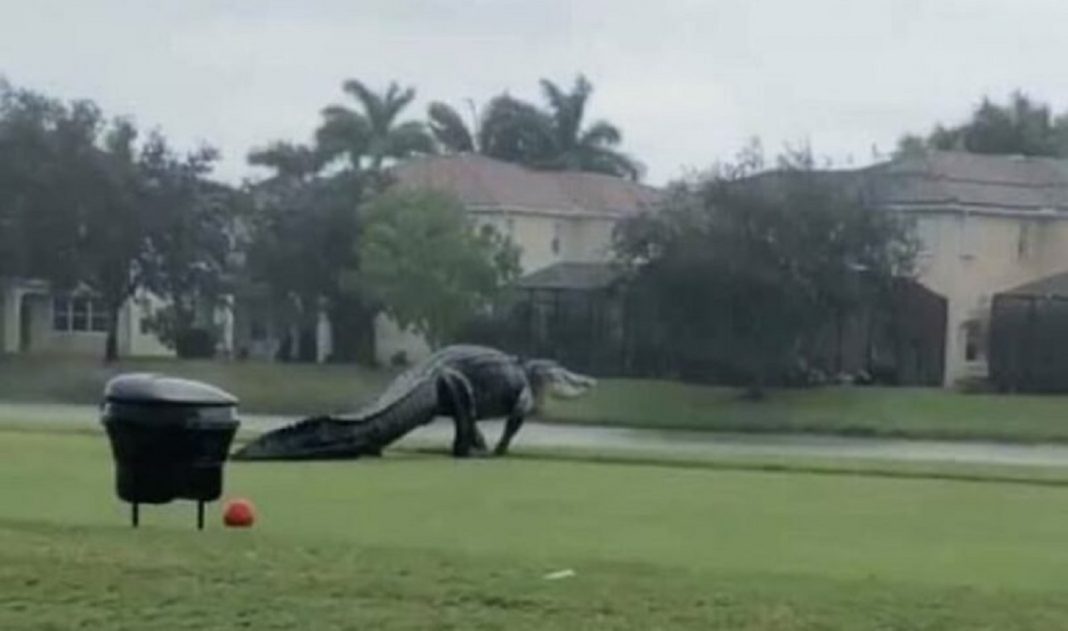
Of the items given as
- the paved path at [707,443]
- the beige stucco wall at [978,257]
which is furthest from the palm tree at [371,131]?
the paved path at [707,443]

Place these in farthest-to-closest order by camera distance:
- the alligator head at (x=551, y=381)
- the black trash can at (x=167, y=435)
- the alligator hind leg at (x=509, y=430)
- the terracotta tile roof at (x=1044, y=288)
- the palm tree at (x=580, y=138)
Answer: the palm tree at (x=580, y=138)
the terracotta tile roof at (x=1044, y=288)
the alligator head at (x=551, y=381)
the alligator hind leg at (x=509, y=430)
the black trash can at (x=167, y=435)

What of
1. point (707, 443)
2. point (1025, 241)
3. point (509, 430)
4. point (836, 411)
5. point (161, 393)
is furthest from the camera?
point (1025, 241)

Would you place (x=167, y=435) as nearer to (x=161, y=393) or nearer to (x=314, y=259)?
(x=161, y=393)

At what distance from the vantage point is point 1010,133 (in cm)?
9525

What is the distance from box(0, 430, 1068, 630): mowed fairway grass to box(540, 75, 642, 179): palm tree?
77.0 meters

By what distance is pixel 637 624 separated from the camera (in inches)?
374

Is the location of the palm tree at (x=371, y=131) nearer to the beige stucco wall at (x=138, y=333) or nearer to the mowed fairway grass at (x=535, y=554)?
the beige stucco wall at (x=138, y=333)

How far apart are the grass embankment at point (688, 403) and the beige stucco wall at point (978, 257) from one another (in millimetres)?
8372

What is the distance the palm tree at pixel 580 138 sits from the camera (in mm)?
100812

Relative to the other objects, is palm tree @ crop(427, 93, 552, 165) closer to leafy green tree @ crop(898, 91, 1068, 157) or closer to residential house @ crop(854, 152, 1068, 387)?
leafy green tree @ crop(898, 91, 1068, 157)

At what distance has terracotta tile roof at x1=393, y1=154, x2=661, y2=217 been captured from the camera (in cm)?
7694

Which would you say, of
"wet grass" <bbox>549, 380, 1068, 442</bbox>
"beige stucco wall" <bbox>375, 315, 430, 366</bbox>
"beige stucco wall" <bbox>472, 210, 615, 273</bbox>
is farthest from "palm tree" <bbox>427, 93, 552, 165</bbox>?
"wet grass" <bbox>549, 380, 1068, 442</bbox>

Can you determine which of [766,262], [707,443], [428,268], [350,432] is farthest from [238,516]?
[428,268]

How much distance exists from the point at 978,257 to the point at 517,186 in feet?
59.3
